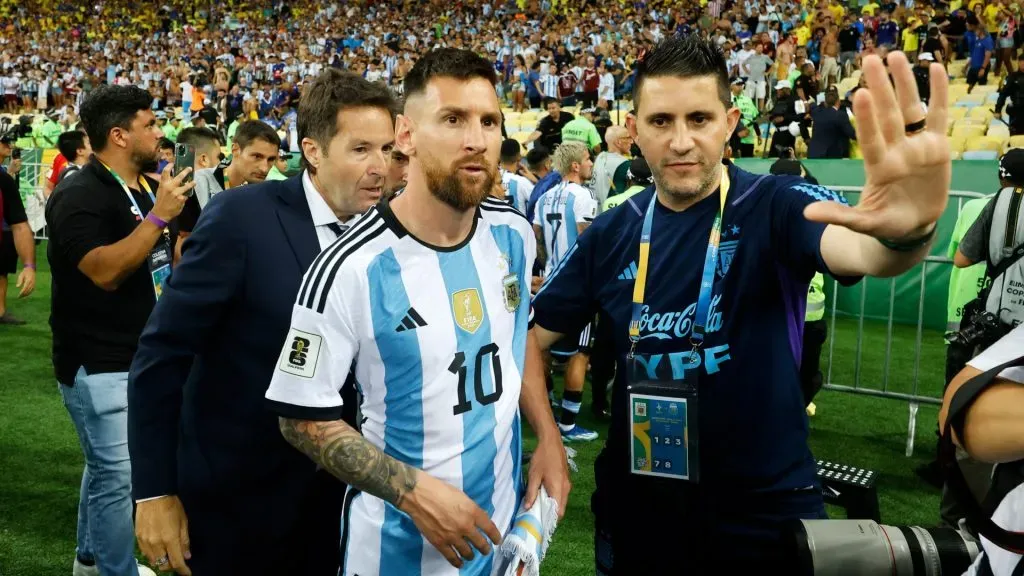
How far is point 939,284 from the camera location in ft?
31.0

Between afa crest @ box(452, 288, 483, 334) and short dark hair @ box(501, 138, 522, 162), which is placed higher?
afa crest @ box(452, 288, 483, 334)

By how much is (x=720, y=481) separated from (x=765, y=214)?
27.5 inches

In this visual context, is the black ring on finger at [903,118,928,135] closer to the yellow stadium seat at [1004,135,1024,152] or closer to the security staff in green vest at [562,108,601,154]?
the security staff in green vest at [562,108,601,154]

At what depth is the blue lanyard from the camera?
2.19m

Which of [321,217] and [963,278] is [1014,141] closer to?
[963,278]

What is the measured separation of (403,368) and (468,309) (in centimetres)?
22

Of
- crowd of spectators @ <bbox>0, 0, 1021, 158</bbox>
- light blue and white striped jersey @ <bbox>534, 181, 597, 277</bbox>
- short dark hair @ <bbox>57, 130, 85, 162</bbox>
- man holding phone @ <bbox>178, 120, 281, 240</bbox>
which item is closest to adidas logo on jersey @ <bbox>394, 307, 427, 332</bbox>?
man holding phone @ <bbox>178, 120, 281, 240</bbox>

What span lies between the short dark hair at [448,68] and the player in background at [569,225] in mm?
4143

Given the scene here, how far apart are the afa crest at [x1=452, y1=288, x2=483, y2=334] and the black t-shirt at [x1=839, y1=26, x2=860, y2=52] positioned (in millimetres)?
18136

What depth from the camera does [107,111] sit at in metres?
3.77

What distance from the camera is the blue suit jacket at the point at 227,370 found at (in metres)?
2.26

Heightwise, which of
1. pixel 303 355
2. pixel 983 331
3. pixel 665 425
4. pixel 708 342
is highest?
pixel 303 355

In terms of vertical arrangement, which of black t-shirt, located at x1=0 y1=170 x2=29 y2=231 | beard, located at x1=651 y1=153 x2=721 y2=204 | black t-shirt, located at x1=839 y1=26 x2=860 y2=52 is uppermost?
black t-shirt, located at x1=839 y1=26 x2=860 y2=52

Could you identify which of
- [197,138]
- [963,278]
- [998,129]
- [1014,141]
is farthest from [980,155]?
[197,138]
